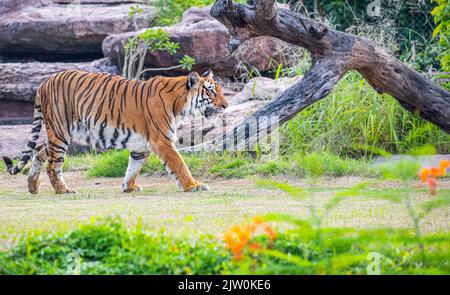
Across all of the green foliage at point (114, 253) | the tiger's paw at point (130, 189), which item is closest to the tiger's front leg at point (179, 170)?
the tiger's paw at point (130, 189)

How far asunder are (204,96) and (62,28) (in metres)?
8.29

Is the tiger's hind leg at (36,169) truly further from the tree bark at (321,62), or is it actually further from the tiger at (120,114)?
the tree bark at (321,62)

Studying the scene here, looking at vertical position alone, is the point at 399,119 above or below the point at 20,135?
above

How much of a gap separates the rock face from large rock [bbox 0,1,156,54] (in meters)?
4.83

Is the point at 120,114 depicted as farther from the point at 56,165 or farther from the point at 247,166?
the point at 247,166

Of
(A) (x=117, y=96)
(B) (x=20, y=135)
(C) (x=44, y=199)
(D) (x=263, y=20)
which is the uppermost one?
(D) (x=263, y=20)

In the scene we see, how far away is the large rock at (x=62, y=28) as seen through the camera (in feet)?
59.6

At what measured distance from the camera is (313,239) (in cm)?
548

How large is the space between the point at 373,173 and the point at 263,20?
2.75m

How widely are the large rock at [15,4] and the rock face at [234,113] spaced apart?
22.8 ft

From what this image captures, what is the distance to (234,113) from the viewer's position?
13750 millimetres
